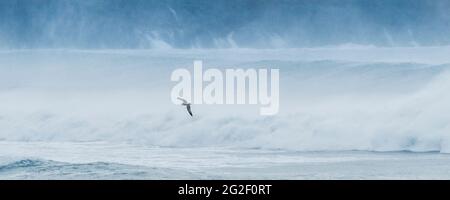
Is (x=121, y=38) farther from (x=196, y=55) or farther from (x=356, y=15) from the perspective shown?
(x=356, y=15)

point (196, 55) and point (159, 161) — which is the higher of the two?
point (196, 55)

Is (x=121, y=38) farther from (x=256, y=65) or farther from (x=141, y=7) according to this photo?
(x=256, y=65)

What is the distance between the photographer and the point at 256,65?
5.05 meters

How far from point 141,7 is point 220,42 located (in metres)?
0.37

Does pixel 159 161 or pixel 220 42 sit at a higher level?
pixel 220 42

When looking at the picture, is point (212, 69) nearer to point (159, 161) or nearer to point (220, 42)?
point (220, 42)

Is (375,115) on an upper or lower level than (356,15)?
lower

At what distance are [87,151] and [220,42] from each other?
738 millimetres

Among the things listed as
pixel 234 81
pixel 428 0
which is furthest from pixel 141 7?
pixel 428 0

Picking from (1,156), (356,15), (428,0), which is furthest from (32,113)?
(428,0)

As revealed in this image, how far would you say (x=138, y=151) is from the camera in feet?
16.6

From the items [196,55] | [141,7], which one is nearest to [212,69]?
[196,55]

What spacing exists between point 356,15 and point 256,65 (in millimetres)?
480

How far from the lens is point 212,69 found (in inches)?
199
